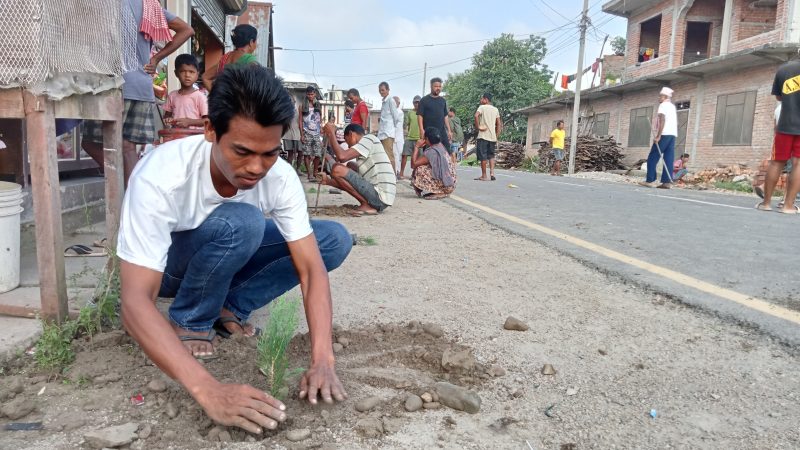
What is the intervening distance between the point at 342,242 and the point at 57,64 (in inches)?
53.0

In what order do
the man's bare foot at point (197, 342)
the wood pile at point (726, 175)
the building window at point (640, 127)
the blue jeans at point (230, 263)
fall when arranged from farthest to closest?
the building window at point (640, 127) → the wood pile at point (726, 175) → the man's bare foot at point (197, 342) → the blue jeans at point (230, 263)

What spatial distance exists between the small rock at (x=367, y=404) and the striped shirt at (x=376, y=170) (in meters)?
4.56

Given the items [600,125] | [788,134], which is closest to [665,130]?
[788,134]

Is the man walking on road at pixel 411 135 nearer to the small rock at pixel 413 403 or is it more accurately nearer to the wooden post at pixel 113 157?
the wooden post at pixel 113 157

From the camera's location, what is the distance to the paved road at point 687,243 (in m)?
2.99

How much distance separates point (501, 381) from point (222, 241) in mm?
1124

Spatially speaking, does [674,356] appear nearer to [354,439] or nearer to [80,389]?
[354,439]

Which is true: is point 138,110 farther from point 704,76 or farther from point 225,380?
point 704,76

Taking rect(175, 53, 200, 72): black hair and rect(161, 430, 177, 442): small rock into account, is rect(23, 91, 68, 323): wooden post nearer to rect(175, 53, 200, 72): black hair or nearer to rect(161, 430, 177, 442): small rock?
rect(161, 430, 177, 442): small rock

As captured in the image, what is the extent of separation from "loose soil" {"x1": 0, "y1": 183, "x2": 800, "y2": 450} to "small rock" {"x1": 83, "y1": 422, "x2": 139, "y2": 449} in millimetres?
45

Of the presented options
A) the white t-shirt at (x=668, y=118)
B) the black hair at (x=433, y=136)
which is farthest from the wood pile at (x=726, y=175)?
the black hair at (x=433, y=136)

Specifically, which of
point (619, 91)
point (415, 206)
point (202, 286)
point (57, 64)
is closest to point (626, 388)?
point (202, 286)

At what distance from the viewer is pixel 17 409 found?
1.73 metres

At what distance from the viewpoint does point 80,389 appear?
1.90m
